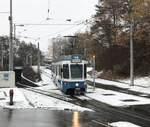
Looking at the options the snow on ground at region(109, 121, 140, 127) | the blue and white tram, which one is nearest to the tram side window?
the blue and white tram

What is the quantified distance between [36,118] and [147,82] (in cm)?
3299

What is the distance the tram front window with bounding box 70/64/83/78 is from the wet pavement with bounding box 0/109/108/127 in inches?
476

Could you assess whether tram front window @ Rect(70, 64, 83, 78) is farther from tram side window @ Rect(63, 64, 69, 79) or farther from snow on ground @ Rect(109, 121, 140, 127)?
snow on ground @ Rect(109, 121, 140, 127)

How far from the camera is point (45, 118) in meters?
A: 22.1

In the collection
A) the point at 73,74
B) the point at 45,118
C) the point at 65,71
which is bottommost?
the point at 45,118

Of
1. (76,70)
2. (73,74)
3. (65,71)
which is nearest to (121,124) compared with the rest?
(73,74)

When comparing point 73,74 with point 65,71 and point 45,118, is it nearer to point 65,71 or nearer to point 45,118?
point 65,71

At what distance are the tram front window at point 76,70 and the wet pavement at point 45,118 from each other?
12.1 meters

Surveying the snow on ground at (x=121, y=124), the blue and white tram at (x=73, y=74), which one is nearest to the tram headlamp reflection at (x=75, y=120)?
the snow on ground at (x=121, y=124)

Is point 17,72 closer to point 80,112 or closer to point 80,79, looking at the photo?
point 80,79

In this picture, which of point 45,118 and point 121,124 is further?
point 45,118

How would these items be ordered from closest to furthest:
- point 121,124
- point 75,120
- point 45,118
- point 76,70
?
point 121,124
point 75,120
point 45,118
point 76,70

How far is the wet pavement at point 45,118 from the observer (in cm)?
1991

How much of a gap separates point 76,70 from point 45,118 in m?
16.0
